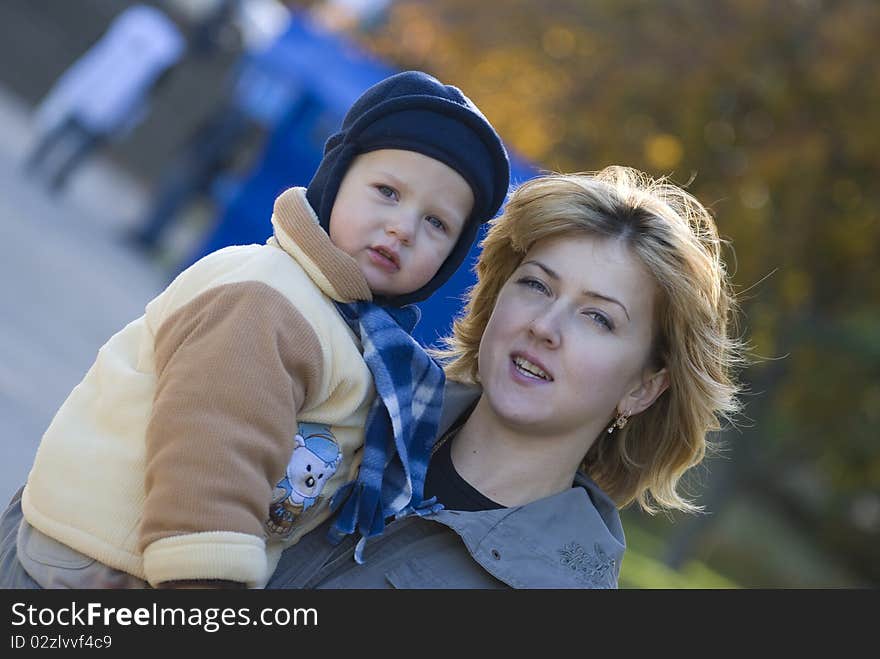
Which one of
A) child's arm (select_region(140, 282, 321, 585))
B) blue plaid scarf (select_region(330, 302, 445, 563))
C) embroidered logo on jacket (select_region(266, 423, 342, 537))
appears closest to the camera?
child's arm (select_region(140, 282, 321, 585))

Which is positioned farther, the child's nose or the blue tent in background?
the blue tent in background

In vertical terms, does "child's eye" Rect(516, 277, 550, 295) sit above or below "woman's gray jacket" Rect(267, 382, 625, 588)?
above

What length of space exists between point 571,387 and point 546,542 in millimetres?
385

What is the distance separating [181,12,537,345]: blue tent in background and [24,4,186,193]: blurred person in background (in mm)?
2941

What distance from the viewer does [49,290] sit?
33.2ft

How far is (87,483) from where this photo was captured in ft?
8.11

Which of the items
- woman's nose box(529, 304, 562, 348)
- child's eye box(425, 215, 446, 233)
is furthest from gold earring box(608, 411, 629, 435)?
child's eye box(425, 215, 446, 233)

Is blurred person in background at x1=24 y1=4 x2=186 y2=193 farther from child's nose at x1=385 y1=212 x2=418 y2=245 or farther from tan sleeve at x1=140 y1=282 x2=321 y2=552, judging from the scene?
tan sleeve at x1=140 y1=282 x2=321 y2=552

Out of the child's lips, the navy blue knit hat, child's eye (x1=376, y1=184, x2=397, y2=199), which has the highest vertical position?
the navy blue knit hat

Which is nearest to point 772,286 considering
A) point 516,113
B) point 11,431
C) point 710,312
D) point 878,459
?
point 878,459

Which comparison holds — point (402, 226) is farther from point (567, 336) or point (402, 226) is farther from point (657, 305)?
point (657, 305)

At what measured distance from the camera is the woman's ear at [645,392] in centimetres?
339

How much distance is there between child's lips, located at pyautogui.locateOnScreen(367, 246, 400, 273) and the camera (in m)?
2.79
